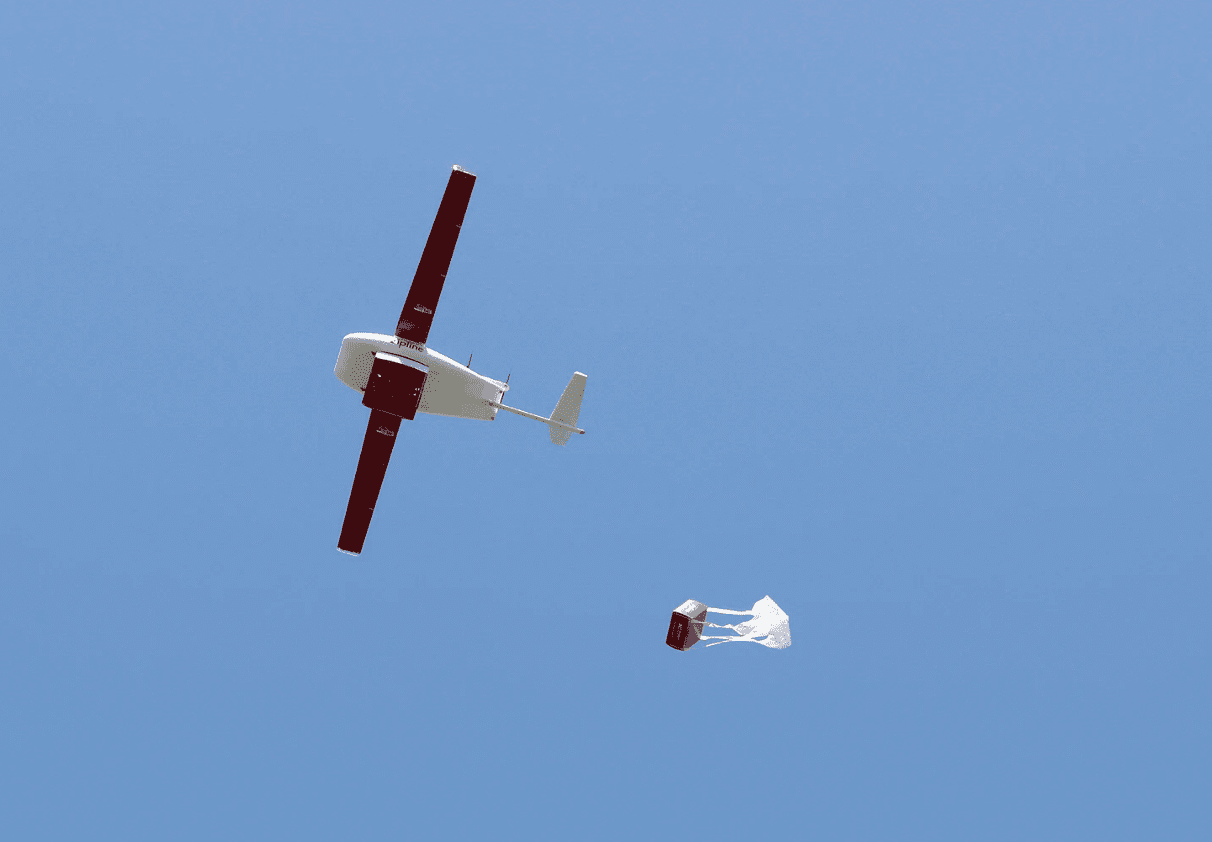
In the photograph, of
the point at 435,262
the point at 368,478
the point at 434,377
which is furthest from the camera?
the point at 368,478

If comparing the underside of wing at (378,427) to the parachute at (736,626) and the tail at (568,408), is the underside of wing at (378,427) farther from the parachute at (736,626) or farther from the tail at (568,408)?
the parachute at (736,626)

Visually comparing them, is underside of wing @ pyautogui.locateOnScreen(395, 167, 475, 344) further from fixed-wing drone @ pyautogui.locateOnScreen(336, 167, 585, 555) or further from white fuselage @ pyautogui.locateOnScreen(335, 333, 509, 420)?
white fuselage @ pyautogui.locateOnScreen(335, 333, 509, 420)

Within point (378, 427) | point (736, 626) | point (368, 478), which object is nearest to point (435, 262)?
point (378, 427)

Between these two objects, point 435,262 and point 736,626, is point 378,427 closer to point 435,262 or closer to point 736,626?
point 435,262

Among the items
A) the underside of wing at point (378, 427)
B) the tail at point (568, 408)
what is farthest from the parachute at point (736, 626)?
the underside of wing at point (378, 427)

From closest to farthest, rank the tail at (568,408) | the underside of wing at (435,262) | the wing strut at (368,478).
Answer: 1. the underside of wing at (435,262)
2. the wing strut at (368,478)
3. the tail at (568,408)

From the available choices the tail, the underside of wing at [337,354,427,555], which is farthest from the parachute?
the underside of wing at [337,354,427,555]
